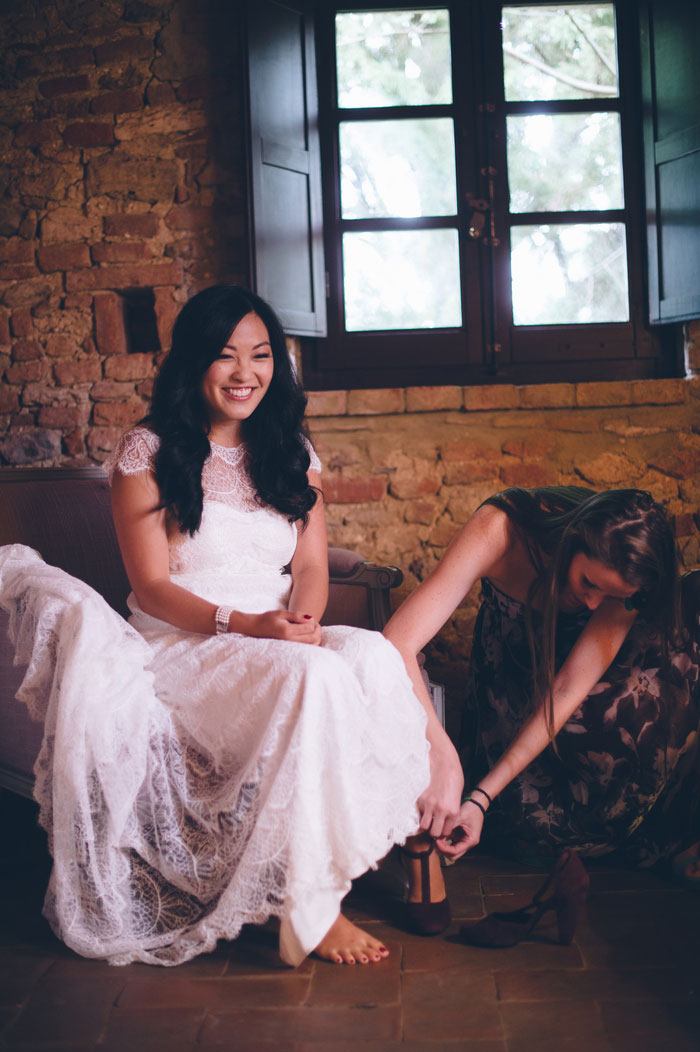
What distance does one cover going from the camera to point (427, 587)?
230cm

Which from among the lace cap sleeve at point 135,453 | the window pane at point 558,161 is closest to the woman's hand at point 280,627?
the lace cap sleeve at point 135,453

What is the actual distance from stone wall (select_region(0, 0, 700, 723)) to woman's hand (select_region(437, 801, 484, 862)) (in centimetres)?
182

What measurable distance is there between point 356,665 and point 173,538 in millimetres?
693

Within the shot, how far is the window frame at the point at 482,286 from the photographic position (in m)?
3.99

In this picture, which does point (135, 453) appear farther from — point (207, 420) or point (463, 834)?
point (463, 834)

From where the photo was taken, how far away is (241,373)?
2447 millimetres

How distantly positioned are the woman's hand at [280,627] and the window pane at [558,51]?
9.38 feet

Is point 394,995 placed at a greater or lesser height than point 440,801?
lesser

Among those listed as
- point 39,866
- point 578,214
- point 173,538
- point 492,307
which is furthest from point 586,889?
point 578,214

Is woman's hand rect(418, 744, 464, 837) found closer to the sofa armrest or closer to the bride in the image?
the bride

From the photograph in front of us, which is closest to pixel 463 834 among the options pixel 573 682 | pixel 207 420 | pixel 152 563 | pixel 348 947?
pixel 348 947

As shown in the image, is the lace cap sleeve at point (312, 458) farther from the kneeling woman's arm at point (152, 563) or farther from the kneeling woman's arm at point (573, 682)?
the kneeling woman's arm at point (573, 682)

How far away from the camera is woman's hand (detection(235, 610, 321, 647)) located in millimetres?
2141

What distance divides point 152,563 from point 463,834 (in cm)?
98
